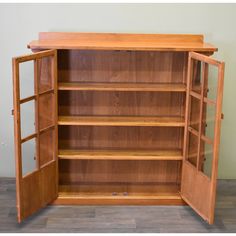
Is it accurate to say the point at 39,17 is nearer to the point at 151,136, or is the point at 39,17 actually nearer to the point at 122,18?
the point at 122,18

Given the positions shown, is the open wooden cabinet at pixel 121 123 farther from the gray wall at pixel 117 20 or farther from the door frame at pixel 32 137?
the gray wall at pixel 117 20

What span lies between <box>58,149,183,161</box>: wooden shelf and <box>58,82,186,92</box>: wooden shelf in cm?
40

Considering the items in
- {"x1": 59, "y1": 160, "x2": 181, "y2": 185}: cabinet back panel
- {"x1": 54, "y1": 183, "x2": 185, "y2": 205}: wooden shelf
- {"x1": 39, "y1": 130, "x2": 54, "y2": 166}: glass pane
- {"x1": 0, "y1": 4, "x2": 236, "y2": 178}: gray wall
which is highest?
{"x1": 0, "y1": 4, "x2": 236, "y2": 178}: gray wall

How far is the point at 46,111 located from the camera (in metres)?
2.68

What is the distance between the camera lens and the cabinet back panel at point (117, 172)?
295 cm

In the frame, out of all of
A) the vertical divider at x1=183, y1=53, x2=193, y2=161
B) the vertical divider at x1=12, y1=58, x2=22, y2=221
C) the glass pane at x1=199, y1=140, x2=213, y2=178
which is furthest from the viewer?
the vertical divider at x1=183, y1=53, x2=193, y2=161

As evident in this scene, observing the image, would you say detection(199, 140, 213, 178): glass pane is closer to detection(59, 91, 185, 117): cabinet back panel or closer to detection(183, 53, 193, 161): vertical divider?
detection(183, 53, 193, 161): vertical divider

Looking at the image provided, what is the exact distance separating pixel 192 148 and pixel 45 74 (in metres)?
0.92

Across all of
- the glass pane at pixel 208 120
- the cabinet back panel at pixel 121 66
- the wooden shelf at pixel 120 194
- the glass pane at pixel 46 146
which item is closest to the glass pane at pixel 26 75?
the cabinet back panel at pixel 121 66

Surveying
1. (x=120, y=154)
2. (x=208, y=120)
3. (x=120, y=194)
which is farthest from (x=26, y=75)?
(x=208, y=120)

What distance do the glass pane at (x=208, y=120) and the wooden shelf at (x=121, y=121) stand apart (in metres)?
0.15

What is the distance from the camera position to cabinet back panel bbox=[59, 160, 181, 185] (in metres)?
A: 2.95

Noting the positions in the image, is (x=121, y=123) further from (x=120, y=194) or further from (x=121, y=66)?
(x=120, y=194)

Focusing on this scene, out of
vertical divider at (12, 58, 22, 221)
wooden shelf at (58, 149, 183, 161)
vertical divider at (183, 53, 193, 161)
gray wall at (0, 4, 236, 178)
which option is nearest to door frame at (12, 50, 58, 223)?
vertical divider at (12, 58, 22, 221)
